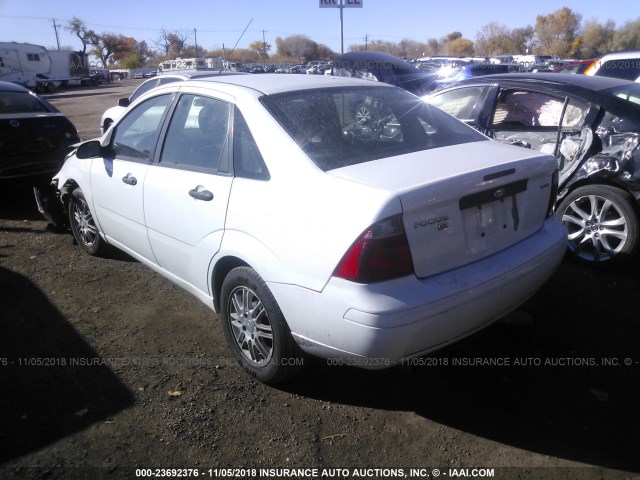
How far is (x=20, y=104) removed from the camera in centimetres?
714

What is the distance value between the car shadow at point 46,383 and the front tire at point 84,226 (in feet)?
3.31

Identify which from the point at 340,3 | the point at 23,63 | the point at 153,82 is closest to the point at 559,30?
the point at 23,63

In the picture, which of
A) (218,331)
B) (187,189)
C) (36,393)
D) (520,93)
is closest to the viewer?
(36,393)

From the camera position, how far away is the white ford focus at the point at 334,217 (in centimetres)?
233

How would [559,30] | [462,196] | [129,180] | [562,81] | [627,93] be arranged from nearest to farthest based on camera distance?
[462,196], [129,180], [627,93], [562,81], [559,30]

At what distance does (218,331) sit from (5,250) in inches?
124

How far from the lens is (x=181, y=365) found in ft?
10.7

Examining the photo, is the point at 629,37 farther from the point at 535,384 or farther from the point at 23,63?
the point at 535,384

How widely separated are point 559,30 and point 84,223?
85.6 m

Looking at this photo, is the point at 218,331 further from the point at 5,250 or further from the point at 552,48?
the point at 552,48

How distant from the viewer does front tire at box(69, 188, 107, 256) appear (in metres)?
4.84

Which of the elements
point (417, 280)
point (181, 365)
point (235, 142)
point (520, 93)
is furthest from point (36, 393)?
point (520, 93)

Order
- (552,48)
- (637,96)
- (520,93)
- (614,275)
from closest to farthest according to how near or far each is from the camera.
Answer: (614,275) → (637,96) → (520,93) → (552,48)

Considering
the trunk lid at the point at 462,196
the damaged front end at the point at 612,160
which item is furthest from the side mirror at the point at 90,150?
the damaged front end at the point at 612,160
